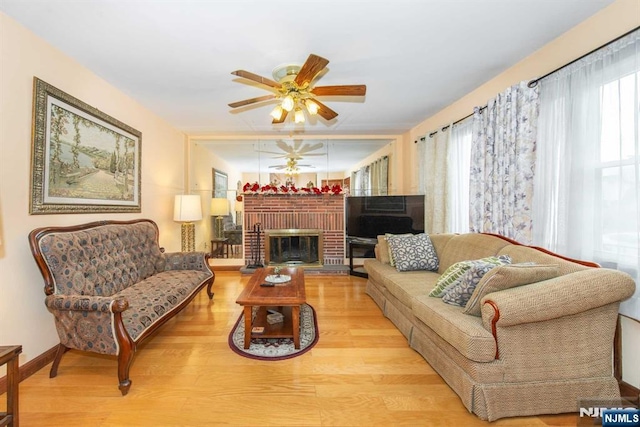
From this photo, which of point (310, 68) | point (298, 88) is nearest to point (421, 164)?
point (298, 88)

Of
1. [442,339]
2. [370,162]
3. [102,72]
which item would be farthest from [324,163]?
[442,339]

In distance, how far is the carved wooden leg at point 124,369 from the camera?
1798mm

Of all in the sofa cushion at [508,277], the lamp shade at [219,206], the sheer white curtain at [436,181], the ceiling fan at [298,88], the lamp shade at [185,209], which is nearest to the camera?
the sofa cushion at [508,277]

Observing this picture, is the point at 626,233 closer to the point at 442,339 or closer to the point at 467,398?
the point at 442,339

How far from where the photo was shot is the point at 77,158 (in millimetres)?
2512

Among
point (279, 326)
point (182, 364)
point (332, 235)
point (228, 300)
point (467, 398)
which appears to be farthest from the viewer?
point (332, 235)

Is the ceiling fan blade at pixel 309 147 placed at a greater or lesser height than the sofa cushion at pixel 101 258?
greater

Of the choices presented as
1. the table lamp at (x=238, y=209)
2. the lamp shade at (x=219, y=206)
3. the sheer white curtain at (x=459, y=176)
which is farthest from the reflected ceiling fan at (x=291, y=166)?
the sheer white curtain at (x=459, y=176)

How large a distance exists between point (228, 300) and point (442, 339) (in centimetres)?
267

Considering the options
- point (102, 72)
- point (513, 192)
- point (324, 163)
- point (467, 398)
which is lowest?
point (467, 398)

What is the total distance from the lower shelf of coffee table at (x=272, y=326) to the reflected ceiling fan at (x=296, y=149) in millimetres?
3186

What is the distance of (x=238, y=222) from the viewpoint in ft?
17.5

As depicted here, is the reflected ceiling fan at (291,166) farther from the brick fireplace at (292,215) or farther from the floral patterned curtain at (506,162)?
the floral patterned curtain at (506,162)

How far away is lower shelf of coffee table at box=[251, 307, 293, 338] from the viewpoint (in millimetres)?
2378
